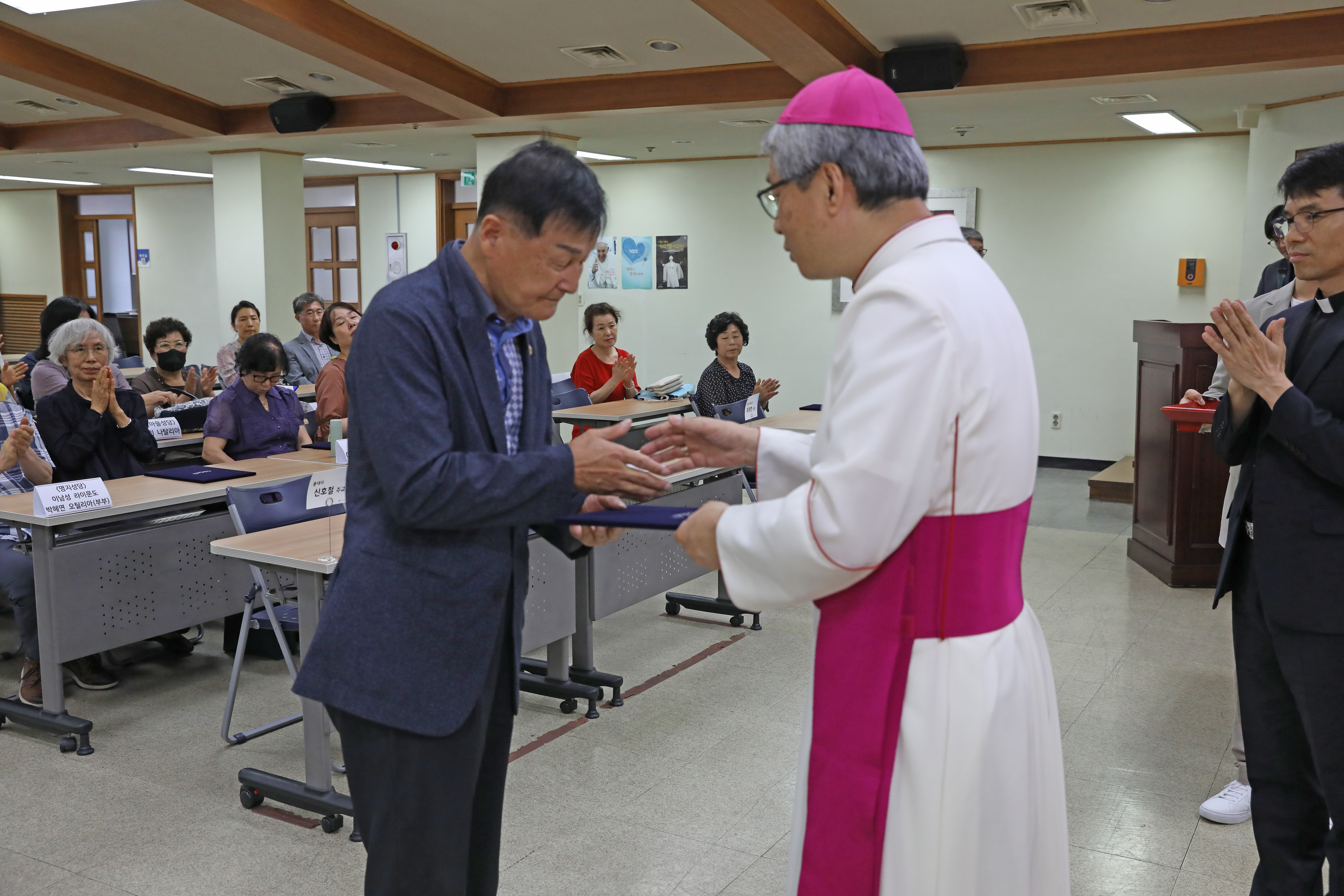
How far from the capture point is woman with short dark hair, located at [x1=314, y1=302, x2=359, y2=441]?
586cm

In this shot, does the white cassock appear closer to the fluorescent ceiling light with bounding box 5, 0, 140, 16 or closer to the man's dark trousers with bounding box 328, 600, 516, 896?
the man's dark trousers with bounding box 328, 600, 516, 896

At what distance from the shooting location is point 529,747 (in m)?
3.66

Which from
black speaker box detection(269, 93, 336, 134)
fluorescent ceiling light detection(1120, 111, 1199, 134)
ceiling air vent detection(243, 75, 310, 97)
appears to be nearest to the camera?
fluorescent ceiling light detection(1120, 111, 1199, 134)

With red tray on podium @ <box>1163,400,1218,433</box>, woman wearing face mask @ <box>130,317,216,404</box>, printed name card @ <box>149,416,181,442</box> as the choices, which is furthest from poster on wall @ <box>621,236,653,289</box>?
red tray on podium @ <box>1163,400,1218,433</box>

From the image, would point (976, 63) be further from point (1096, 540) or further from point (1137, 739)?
point (1137, 739)

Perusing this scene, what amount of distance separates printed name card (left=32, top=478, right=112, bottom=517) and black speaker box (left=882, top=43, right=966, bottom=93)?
511 centimetres

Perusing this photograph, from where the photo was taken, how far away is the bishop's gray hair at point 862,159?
51.7 inches

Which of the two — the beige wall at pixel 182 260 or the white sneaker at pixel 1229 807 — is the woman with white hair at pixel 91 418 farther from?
the beige wall at pixel 182 260

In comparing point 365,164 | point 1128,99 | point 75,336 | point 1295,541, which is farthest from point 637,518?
point 365,164

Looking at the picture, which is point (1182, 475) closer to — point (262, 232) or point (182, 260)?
point (262, 232)

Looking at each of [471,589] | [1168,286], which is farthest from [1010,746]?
[1168,286]

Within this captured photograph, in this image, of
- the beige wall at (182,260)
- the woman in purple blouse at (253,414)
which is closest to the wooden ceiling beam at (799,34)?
the woman in purple blouse at (253,414)

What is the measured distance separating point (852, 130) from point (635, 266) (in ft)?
34.0

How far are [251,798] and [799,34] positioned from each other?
15.2ft
